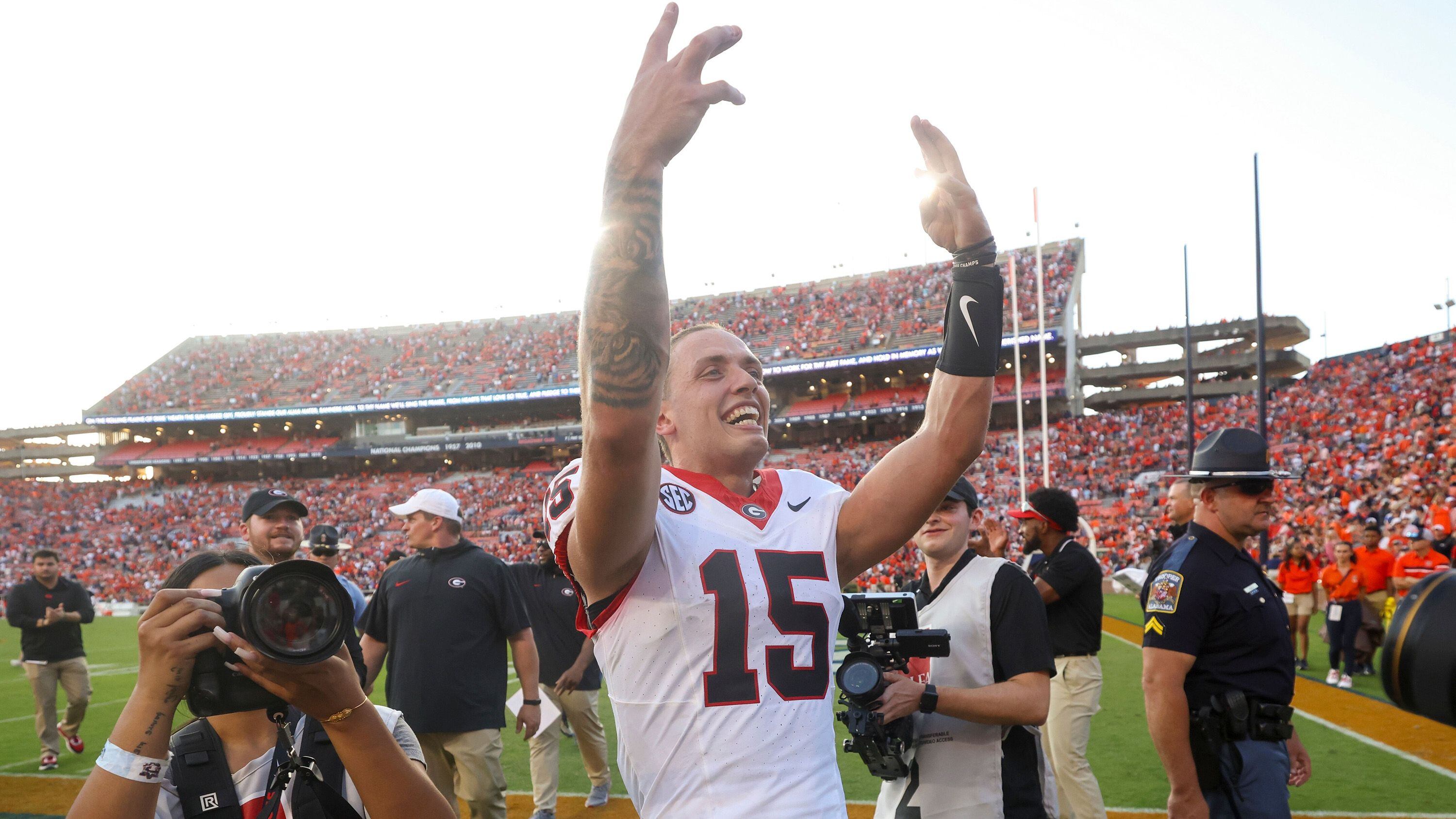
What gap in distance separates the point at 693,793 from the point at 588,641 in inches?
215

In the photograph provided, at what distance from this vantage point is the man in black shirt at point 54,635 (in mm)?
8977

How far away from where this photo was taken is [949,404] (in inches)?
83.1

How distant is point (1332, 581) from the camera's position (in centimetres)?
1079

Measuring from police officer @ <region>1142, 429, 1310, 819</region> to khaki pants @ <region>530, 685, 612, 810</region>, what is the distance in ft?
14.5

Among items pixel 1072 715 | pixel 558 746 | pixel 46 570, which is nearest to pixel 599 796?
pixel 558 746

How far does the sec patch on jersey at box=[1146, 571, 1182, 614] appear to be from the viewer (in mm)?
3422

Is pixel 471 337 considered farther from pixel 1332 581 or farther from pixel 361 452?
pixel 1332 581

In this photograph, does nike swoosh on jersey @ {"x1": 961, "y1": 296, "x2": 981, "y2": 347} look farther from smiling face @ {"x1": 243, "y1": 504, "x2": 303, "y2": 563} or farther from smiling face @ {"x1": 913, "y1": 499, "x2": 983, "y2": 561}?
smiling face @ {"x1": 243, "y1": 504, "x2": 303, "y2": 563}

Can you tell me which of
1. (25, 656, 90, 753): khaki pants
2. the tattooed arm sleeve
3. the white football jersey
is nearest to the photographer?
the white football jersey

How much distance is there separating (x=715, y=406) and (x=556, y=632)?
5887mm

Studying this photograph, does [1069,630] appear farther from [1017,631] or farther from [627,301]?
[627,301]

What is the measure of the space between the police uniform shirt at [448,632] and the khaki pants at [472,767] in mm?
77

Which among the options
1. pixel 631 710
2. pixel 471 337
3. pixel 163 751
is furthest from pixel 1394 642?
pixel 471 337

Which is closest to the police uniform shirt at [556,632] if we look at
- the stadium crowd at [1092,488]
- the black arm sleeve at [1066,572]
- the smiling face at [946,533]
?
the black arm sleeve at [1066,572]
